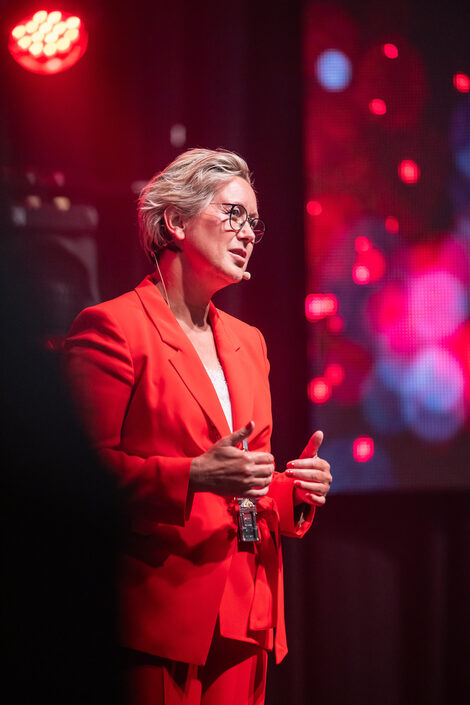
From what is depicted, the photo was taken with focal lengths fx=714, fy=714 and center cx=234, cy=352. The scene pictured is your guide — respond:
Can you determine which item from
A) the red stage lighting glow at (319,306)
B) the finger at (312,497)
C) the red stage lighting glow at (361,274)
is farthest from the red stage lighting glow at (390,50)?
the finger at (312,497)

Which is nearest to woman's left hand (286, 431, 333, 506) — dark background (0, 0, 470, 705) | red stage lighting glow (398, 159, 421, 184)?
dark background (0, 0, 470, 705)

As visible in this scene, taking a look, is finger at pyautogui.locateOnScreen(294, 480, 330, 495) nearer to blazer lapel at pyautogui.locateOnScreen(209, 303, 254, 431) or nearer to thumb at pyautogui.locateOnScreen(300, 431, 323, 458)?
thumb at pyautogui.locateOnScreen(300, 431, 323, 458)

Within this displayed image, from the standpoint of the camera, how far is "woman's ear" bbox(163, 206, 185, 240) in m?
1.76

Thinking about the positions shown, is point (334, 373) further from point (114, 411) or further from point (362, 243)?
point (114, 411)

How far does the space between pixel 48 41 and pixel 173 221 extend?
876mm

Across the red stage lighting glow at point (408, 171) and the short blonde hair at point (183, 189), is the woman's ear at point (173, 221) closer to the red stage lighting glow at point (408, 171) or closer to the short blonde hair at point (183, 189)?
the short blonde hair at point (183, 189)

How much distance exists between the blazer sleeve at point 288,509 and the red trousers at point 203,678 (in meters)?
0.29

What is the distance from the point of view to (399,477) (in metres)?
2.53

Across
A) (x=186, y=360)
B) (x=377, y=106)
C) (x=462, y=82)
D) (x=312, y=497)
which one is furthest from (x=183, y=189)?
(x=462, y=82)

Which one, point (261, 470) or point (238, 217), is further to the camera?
point (238, 217)

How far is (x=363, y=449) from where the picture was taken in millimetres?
2506

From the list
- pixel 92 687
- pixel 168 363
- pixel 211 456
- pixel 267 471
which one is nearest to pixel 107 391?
pixel 168 363

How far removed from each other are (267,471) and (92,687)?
55cm

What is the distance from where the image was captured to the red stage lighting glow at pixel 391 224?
2.56 m
